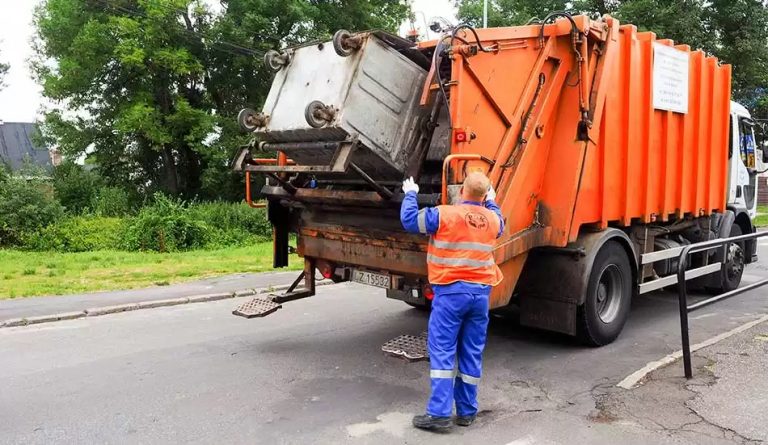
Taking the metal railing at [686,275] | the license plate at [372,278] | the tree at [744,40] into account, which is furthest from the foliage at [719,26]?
the license plate at [372,278]

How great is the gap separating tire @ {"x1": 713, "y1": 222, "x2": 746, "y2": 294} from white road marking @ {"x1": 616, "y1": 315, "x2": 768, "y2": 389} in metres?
1.77

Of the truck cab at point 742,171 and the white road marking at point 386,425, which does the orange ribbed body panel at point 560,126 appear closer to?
the white road marking at point 386,425

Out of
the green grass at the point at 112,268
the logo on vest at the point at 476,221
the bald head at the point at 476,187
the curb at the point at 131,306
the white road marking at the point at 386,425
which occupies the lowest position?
the white road marking at the point at 386,425

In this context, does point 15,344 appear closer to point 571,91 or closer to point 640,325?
point 571,91

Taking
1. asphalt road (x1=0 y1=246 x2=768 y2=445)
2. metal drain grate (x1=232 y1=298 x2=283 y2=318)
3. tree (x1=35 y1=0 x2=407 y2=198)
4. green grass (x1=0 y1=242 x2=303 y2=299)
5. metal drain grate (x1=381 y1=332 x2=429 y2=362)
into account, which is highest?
tree (x1=35 y1=0 x2=407 y2=198)

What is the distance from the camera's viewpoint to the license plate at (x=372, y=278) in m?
5.34

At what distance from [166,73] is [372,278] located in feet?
67.1

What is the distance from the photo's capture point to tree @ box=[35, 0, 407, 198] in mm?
21734

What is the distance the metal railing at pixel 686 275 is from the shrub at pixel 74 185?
68.9 feet

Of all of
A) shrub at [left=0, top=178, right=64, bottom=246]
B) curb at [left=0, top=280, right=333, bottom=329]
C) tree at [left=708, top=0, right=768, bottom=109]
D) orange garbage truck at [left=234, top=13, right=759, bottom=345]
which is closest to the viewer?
orange garbage truck at [left=234, top=13, right=759, bottom=345]

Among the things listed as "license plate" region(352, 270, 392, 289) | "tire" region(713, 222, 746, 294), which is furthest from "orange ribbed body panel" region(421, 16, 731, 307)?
"tire" region(713, 222, 746, 294)

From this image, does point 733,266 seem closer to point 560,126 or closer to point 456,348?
Answer: point 560,126

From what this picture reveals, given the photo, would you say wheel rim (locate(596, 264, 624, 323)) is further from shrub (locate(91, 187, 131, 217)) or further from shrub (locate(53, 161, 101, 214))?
shrub (locate(53, 161, 101, 214))

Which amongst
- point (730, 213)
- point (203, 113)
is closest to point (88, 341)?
point (730, 213)
